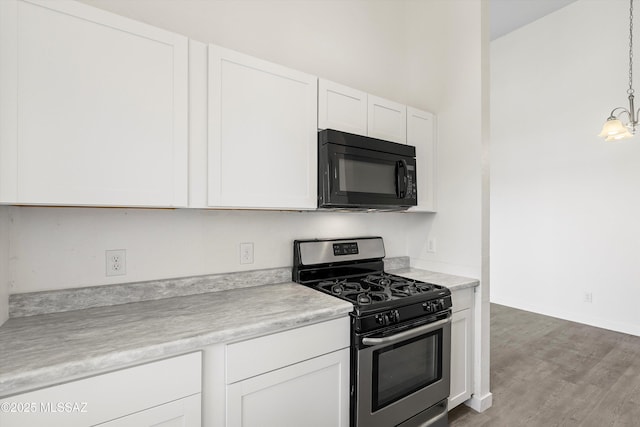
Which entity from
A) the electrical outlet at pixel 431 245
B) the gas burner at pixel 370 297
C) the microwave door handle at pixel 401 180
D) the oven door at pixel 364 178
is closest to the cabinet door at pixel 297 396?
the gas burner at pixel 370 297

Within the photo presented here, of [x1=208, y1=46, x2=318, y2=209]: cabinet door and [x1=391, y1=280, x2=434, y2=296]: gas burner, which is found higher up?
[x1=208, y1=46, x2=318, y2=209]: cabinet door

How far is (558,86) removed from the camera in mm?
3904

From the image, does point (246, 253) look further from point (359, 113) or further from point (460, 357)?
point (460, 357)

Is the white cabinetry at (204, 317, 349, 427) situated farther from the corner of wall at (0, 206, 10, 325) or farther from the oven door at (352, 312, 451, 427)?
the corner of wall at (0, 206, 10, 325)

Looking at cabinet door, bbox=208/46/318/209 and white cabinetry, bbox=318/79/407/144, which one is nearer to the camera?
cabinet door, bbox=208/46/318/209

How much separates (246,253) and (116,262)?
0.65m

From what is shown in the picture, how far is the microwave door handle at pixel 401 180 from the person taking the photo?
204cm

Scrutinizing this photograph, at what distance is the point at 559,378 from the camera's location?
2535mm

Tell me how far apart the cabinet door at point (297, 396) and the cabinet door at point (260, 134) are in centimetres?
77

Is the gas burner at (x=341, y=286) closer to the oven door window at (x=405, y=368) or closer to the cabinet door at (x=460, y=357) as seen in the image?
the oven door window at (x=405, y=368)

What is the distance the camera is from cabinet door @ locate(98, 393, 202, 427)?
1.00m

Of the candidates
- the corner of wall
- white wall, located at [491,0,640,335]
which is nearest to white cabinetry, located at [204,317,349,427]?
the corner of wall

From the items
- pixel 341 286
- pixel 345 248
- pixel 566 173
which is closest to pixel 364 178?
pixel 345 248

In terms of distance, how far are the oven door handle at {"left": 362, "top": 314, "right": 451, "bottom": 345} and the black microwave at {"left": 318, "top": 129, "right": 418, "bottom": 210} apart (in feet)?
2.37
